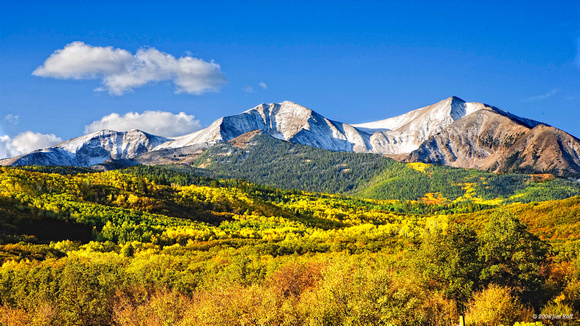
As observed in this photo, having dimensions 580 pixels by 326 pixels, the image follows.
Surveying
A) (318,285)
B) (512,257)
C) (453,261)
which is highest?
(512,257)

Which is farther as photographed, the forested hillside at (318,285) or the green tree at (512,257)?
the green tree at (512,257)

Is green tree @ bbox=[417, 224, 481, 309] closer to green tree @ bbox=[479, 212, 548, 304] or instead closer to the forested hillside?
the forested hillside

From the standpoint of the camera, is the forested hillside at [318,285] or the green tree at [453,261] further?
the green tree at [453,261]

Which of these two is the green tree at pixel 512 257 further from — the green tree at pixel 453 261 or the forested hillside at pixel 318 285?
the green tree at pixel 453 261

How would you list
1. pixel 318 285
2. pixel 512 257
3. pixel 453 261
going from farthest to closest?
pixel 512 257 → pixel 453 261 → pixel 318 285

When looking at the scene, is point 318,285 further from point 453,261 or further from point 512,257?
point 512,257

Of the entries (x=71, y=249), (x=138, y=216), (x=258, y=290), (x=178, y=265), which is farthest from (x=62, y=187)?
(x=258, y=290)

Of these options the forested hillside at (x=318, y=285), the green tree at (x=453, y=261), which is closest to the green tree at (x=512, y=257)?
the forested hillside at (x=318, y=285)

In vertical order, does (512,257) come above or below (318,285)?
above

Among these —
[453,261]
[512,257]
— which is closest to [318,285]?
[453,261]

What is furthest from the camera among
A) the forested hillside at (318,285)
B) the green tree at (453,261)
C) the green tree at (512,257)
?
the green tree at (453,261)

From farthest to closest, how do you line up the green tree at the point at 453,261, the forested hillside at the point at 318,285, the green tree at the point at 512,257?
the green tree at the point at 453,261 < the green tree at the point at 512,257 < the forested hillside at the point at 318,285

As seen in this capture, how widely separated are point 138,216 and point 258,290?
453 feet

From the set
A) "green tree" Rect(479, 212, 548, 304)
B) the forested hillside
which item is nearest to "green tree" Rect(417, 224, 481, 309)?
the forested hillside
